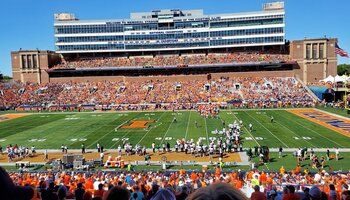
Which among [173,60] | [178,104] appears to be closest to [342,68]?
[173,60]

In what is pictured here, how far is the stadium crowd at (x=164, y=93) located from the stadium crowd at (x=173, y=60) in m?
4.74

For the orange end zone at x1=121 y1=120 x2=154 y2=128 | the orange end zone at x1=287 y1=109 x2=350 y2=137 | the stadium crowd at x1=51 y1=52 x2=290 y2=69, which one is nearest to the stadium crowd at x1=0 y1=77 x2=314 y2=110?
the stadium crowd at x1=51 y1=52 x2=290 y2=69

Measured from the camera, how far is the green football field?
27.8 m

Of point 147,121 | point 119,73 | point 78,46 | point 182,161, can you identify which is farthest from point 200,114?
point 78,46

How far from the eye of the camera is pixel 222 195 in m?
1.53

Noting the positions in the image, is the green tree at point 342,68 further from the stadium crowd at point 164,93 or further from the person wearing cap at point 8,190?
the person wearing cap at point 8,190

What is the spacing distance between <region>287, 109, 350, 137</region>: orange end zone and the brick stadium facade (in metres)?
22.6

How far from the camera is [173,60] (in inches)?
2813

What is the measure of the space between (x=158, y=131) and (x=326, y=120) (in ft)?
62.0

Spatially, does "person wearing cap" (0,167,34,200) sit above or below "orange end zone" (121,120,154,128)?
above

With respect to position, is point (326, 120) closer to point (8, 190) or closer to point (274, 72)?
point (274, 72)

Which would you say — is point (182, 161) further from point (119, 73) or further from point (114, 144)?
point (119, 73)

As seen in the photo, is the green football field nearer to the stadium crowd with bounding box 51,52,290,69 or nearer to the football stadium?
the football stadium

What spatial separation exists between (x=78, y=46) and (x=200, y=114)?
41.5 metres
